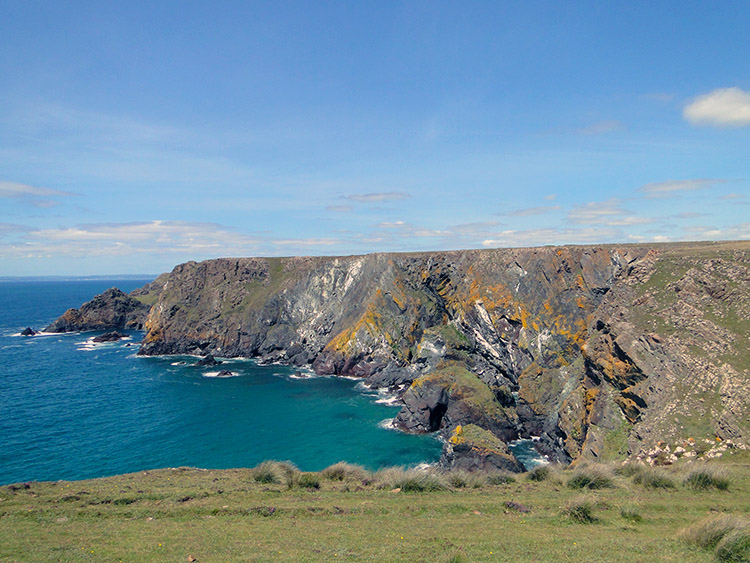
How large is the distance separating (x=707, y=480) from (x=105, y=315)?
151m

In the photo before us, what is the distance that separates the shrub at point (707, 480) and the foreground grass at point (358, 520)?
272mm

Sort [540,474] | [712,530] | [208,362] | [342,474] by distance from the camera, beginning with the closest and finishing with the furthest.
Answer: [712,530] → [540,474] → [342,474] → [208,362]

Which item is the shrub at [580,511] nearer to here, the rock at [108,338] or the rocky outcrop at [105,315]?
the rock at [108,338]

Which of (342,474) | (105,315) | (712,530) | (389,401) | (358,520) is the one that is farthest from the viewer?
(105,315)

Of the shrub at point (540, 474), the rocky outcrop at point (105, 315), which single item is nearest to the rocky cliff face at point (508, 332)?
the rocky outcrop at point (105, 315)

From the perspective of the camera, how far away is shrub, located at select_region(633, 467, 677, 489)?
18.9m

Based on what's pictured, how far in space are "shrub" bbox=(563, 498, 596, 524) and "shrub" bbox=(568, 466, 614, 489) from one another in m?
4.77

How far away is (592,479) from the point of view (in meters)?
20.4

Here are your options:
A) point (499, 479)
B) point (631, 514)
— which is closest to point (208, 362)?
point (499, 479)

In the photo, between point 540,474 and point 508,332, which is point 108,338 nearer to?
point 508,332

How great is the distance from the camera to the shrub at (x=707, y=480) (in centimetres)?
1825

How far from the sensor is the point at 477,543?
13734mm

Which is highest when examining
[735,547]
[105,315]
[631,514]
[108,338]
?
[735,547]

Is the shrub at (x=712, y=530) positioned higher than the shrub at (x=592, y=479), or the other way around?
the shrub at (x=712, y=530)
